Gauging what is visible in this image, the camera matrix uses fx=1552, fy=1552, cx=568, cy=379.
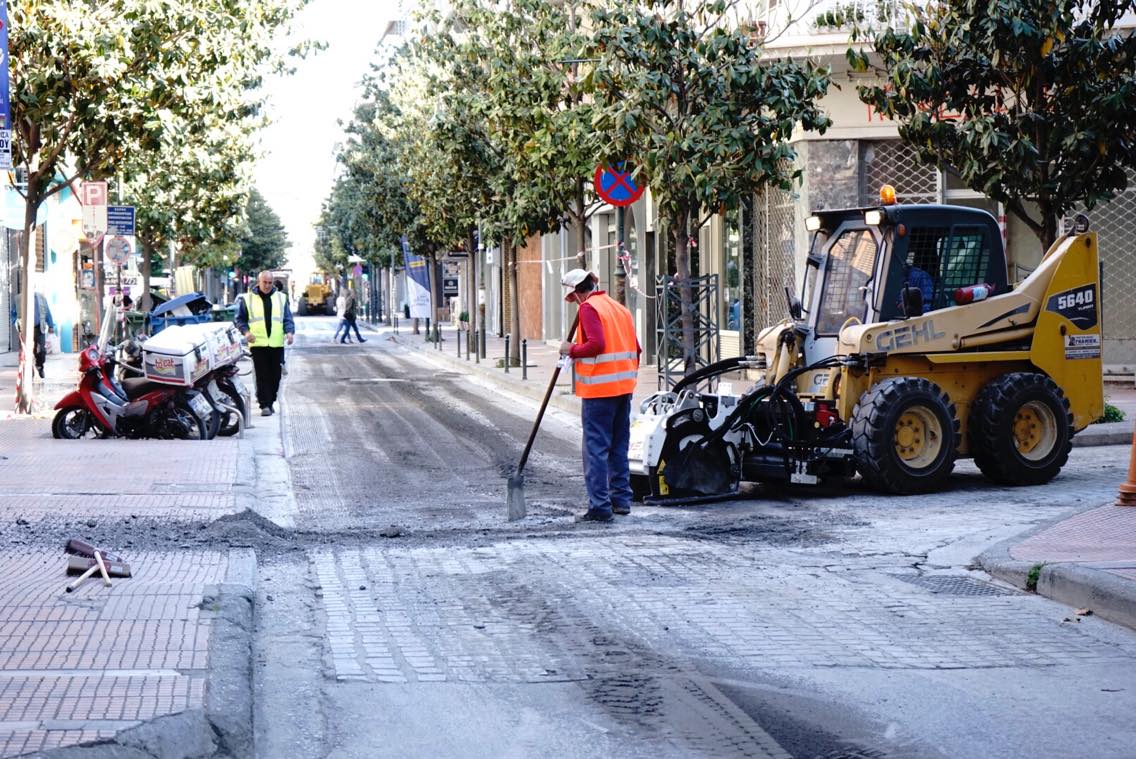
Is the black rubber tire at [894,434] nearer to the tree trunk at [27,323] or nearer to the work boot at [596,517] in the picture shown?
the work boot at [596,517]

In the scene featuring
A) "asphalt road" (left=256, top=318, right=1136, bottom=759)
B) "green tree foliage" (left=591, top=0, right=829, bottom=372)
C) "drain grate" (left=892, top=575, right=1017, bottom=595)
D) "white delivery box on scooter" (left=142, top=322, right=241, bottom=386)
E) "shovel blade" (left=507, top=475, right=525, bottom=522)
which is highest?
"green tree foliage" (left=591, top=0, right=829, bottom=372)

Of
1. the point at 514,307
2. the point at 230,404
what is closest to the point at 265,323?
the point at 230,404

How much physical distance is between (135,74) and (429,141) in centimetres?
1658

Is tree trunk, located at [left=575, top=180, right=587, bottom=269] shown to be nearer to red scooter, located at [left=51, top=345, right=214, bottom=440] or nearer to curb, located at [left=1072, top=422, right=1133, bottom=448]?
red scooter, located at [left=51, top=345, right=214, bottom=440]

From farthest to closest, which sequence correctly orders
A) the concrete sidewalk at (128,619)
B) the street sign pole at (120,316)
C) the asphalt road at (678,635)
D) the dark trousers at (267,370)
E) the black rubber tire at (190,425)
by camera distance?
the street sign pole at (120,316), the dark trousers at (267,370), the black rubber tire at (190,425), the asphalt road at (678,635), the concrete sidewalk at (128,619)

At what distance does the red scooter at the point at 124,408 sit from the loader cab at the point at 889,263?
6877 millimetres

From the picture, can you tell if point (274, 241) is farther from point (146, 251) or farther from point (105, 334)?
point (105, 334)

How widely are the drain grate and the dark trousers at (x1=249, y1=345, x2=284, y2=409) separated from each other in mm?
12203

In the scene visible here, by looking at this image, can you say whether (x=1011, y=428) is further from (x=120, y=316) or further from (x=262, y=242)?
(x=262, y=242)

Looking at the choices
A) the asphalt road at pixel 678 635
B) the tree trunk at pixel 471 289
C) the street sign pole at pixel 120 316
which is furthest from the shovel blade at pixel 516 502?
the tree trunk at pixel 471 289

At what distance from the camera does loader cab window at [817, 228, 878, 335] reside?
40.9ft

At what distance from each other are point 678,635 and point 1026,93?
1165 centimetres

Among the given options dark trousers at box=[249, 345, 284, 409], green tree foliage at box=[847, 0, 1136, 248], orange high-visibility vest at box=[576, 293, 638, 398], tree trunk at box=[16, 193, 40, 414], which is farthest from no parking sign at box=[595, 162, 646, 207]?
orange high-visibility vest at box=[576, 293, 638, 398]

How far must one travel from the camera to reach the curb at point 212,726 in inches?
191
